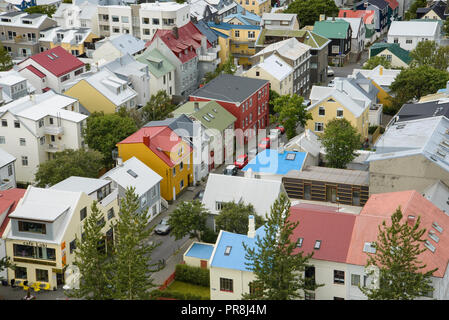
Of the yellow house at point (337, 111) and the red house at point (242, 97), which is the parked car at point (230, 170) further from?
the yellow house at point (337, 111)

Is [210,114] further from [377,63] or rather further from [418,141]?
[377,63]

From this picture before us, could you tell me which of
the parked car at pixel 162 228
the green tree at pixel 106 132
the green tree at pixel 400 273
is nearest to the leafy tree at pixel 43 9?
the green tree at pixel 106 132

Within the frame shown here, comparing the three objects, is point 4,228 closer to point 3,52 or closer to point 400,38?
point 3,52

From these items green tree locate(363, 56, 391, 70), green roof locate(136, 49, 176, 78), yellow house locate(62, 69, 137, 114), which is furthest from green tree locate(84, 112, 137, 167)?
green tree locate(363, 56, 391, 70)

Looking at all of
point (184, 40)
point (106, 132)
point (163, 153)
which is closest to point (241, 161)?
point (163, 153)

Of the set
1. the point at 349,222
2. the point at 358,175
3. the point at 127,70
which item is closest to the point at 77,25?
the point at 127,70

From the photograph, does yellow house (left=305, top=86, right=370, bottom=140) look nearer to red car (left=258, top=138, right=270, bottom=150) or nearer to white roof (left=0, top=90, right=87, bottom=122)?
red car (left=258, top=138, right=270, bottom=150)
